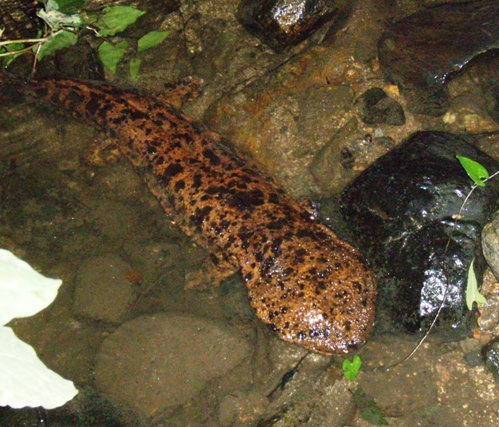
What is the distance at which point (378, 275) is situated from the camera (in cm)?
423

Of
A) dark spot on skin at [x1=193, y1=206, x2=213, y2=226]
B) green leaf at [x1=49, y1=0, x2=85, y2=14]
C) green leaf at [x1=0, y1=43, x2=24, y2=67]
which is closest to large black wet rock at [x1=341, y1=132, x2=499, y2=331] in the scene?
dark spot on skin at [x1=193, y1=206, x2=213, y2=226]

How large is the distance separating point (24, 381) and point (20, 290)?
20cm

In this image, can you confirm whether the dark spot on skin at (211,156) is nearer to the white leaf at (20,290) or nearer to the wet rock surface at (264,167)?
the wet rock surface at (264,167)

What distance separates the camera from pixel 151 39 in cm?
559

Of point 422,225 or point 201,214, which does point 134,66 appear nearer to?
point 201,214

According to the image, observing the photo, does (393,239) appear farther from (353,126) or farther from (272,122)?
(272,122)

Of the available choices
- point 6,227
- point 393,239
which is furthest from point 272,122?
point 6,227

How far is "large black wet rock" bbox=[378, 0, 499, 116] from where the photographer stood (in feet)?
15.7

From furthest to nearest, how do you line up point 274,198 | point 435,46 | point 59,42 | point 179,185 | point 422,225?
point 59,42, point 435,46, point 179,185, point 274,198, point 422,225

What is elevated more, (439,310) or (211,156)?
(211,156)

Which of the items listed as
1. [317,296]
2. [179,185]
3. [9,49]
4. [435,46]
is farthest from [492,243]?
[9,49]

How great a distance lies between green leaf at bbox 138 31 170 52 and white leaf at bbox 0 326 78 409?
16.5ft

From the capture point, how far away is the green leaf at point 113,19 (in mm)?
5445

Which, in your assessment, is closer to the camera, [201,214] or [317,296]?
[317,296]
